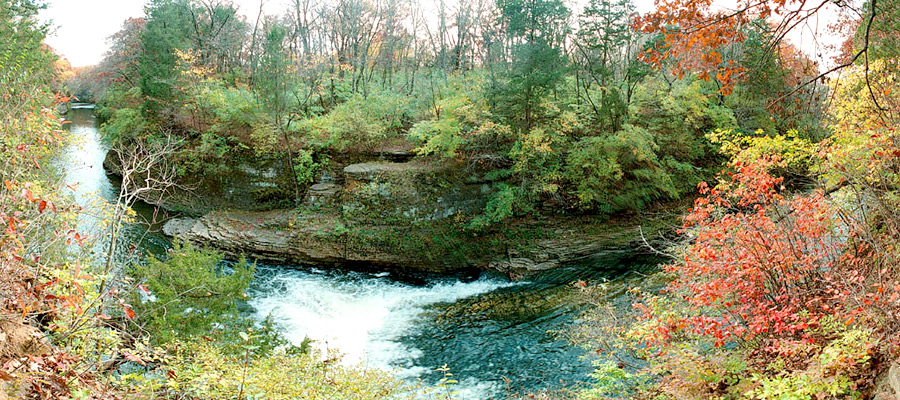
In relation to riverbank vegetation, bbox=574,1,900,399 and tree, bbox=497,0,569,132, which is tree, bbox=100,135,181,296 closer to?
riverbank vegetation, bbox=574,1,900,399

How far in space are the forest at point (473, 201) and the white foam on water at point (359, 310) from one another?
26 cm

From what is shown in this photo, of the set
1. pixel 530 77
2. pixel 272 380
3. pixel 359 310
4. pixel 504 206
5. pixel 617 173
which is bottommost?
pixel 359 310

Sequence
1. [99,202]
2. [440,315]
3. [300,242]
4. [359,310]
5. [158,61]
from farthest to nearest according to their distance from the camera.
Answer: [158,61]
[300,242]
[359,310]
[440,315]
[99,202]

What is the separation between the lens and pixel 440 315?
12.4m

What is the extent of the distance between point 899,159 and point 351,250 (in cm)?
1313

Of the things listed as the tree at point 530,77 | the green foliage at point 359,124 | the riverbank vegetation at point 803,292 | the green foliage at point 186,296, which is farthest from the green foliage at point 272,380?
the green foliage at point 359,124

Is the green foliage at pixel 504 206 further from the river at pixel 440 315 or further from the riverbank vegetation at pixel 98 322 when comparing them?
the riverbank vegetation at pixel 98 322

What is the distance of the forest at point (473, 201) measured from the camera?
4812 millimetres

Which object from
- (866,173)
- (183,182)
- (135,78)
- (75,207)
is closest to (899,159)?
(866,173)

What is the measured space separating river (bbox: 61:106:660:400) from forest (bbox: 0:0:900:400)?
0.54 ft

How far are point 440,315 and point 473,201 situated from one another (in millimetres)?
5606

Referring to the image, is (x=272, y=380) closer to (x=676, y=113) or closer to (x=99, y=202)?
(x=99, y=202)

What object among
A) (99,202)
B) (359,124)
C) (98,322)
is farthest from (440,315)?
(359,124)

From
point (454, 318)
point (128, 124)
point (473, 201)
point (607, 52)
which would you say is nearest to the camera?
point (454, 318)
